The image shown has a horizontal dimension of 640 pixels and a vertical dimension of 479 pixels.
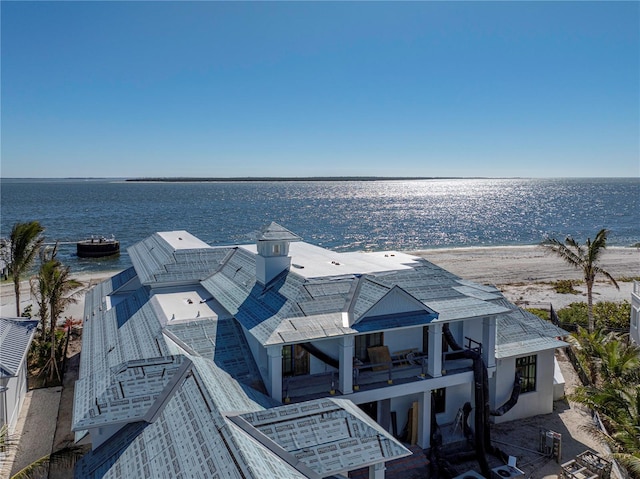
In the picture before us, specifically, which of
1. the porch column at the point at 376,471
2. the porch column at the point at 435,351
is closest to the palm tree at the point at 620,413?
the porch column at the point at 435,351

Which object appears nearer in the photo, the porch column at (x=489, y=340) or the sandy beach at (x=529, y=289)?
the porch column at (x=489, y=340)

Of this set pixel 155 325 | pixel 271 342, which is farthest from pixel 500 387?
pixel 155 325

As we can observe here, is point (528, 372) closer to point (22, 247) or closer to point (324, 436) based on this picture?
point (324, 436)

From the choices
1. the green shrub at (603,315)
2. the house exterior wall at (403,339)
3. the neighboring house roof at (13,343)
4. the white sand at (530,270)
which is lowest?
the white sand at (530,270)

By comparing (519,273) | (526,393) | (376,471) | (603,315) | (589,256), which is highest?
(589,256)

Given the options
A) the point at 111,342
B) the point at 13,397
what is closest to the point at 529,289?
the point at 111,342

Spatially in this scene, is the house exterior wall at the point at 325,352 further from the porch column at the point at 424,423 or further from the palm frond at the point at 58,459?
the palm frond at the point at 58,459

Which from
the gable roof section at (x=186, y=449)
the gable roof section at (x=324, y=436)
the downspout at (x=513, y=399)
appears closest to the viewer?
the gable roof section at (x=186, y=449)
